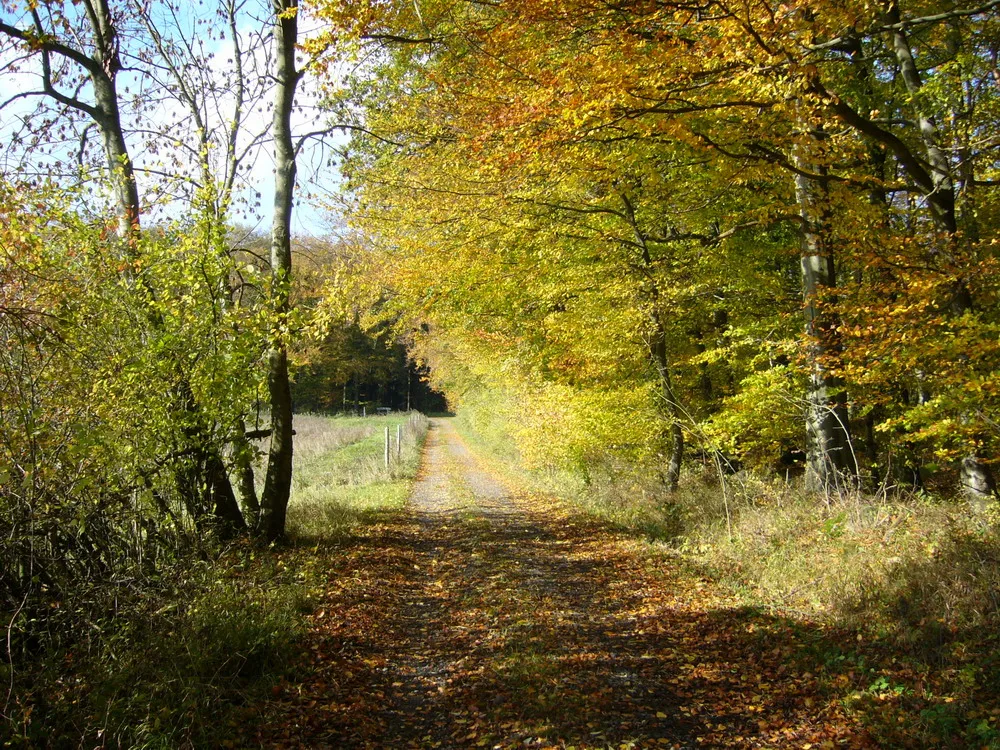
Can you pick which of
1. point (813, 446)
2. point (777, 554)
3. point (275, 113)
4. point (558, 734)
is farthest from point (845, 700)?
point (275, 113)

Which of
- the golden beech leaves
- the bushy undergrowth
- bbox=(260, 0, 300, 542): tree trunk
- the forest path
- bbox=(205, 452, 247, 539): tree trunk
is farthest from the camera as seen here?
bbox=(260, 0, 300, 542): tree trunk

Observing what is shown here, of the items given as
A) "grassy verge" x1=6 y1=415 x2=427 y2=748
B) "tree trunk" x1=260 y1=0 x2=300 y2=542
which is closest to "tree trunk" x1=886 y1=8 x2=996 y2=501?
"tree trunk" x1=260 y1=0 x2=300 y2=542

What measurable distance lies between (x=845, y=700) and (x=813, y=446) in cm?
542

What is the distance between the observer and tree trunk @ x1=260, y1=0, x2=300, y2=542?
27.6ft

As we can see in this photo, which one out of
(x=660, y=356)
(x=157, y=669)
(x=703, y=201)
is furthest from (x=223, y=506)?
(x=703, y=201)

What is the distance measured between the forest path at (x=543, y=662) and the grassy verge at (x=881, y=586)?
271 millimetres

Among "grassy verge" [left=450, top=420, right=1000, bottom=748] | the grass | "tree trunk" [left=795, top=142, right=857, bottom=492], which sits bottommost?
the grass

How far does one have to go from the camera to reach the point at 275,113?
8.49m

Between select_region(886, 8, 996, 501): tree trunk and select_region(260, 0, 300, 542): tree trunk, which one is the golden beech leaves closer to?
select_region(886, 8, 996, 501): tree trunk

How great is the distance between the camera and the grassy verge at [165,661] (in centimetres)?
352

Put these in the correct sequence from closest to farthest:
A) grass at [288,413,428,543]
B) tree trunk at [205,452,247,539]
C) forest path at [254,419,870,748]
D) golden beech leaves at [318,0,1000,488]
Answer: forest path at [254,419,870,748] < golden beech leaves at [318,0,1000,488] < tree trunk at [205,452,247,539] < grass at [288,413,428,543]

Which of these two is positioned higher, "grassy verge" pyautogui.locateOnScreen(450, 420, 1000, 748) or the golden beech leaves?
the golden beech leaves

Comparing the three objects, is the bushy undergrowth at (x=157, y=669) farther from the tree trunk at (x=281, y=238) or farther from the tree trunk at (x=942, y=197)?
the tree trunk at (x=942, y=197)

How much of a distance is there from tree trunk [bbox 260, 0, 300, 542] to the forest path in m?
1.06
